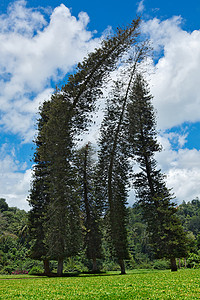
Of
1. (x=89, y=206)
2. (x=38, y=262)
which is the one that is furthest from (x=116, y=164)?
(x=38, y=262)

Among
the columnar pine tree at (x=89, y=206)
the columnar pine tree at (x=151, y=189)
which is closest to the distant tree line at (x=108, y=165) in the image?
the columnar pine tree at (x=151, y=189)

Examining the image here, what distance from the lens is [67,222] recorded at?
18.4 metres

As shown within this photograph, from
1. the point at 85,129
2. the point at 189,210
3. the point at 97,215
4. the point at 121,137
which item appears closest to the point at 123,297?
the point at 85,129

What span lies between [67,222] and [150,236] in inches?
290

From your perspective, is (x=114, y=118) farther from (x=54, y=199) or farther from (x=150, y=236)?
(x=150, y=236)

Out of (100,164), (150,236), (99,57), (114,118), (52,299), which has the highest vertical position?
(99,57)

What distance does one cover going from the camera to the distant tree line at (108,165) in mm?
16438

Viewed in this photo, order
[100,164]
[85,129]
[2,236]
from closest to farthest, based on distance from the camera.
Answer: [85,129] → [100,164] → [2,236]

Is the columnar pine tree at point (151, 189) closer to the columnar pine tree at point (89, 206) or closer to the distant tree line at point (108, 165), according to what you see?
the distant tree line at point (108, 165)

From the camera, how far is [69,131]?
58.2 ft

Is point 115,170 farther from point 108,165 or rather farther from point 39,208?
point 39,208

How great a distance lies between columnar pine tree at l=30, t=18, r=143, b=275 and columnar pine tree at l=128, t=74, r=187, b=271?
4.24m

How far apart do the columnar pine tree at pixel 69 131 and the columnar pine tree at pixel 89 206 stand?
595 cm

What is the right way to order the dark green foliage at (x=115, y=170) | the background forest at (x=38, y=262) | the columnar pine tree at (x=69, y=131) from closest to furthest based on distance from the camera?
1. the columnar pine tree at (x=69, y=131)
2. the dark green foliage at (x=115, y=170)
3. the background forest at (x=38, y=262)
